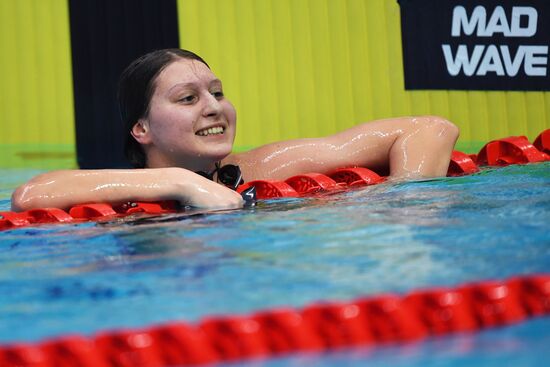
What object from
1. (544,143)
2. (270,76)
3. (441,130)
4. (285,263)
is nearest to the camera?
(285,263)

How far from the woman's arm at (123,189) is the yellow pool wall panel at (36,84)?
2826 millimetres

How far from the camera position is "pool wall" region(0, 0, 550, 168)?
6242 mm

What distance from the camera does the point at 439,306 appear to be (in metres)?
1.71

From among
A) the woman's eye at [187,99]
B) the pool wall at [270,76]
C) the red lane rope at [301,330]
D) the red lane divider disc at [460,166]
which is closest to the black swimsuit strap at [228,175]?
the woman's eye at [187,99]

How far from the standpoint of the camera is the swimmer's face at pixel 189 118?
3537 millimetres

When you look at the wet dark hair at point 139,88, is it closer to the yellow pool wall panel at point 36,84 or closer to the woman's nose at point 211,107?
the woman's nose at point 211,107

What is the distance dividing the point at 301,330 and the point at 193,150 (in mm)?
1997

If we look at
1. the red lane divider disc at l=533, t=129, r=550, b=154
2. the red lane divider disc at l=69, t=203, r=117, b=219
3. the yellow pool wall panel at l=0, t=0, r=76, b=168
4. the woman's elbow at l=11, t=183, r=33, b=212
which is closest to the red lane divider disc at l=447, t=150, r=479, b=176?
the red lane divider disc at l=533, t=129, r=550, b=154

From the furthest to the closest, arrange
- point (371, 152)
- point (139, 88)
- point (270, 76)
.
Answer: point (270, 76) → point (371, 152) → point (139, 88)

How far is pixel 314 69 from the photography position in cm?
687

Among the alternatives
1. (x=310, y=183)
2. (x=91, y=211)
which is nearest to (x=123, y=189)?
(x=91, y=211)

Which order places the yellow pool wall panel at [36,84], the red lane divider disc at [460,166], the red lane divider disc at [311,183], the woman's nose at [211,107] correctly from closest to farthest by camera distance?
the woman's nose at [211,107], the red lane divider disc at [311,183], the red lane divider disc at [460,166], the yellow pool wall panel at [36,84]

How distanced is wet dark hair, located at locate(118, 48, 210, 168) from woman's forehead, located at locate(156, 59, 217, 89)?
3 cm

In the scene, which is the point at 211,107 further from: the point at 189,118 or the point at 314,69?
the point at 314,69
